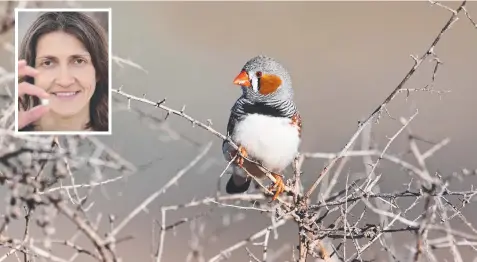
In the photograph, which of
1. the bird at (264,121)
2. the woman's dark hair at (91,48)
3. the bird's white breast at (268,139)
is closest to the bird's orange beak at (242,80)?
the bird at (264,121)

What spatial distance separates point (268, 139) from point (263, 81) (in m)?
0.19

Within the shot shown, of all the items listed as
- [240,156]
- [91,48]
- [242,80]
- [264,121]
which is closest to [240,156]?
[240,156]

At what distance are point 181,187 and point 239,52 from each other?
18.4 inches

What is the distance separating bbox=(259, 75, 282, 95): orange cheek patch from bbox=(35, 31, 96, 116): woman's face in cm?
55

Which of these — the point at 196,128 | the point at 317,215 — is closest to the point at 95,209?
the point at 196,128

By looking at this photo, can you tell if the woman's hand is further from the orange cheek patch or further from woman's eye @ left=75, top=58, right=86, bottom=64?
the orange cheek patch

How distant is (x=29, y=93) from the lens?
2172mm

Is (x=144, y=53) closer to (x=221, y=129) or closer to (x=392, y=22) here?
(x=221, y=129)

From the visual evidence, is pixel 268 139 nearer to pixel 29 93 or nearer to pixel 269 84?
pixel 269 84

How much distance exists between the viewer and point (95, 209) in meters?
2.14

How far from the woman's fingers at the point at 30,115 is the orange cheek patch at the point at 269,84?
698mm

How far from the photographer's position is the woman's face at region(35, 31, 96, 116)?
2.18 m

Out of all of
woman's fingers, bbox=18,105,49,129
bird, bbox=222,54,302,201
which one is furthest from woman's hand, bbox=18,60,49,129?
bird, bbox=222,54,302,201

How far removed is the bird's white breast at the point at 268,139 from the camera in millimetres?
1979
